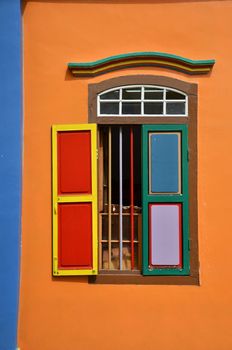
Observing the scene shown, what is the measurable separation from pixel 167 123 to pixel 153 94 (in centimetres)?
30

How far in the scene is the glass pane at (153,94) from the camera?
3.89 m

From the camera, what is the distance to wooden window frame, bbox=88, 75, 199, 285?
383 centimetres

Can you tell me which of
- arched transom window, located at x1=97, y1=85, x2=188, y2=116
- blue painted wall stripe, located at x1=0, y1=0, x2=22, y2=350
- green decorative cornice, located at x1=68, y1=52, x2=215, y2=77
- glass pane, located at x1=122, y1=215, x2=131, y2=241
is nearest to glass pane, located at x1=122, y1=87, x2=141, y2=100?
arched transom window, located at x1=97, y1=85, x2=188, y2=116

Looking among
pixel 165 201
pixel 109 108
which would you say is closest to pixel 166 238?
pixel 165 201

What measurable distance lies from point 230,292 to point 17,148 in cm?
230

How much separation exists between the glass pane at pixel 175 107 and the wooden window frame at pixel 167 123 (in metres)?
0.06

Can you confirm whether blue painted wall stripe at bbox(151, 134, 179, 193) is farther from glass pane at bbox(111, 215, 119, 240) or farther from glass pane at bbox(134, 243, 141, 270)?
glass pane at bbox(134, 243, 141, 270)

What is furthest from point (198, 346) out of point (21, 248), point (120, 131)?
point (120, 131)

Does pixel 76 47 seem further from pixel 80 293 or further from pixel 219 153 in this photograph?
pixel 80 293

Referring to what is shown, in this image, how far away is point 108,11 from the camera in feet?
12.8

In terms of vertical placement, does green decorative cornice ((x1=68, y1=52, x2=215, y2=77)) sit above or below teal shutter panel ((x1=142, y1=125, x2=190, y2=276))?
above

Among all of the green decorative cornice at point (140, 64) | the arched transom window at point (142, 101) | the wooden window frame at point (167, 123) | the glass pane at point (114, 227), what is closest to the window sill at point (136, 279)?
the wooden window frame at point (167, 123)

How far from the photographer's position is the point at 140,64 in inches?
153

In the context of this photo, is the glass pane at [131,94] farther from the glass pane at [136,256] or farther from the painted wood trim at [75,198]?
the glass pane at [136,256]
